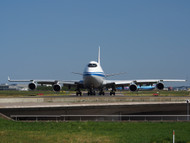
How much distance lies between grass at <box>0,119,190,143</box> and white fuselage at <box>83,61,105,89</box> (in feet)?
97.7

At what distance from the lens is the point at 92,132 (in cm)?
2342

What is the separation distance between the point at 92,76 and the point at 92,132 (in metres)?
33.7

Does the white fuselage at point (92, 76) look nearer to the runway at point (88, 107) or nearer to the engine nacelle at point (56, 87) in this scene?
the engine nacelle at point (56, 87)

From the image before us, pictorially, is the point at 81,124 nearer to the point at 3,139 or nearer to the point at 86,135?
the point at 86,135

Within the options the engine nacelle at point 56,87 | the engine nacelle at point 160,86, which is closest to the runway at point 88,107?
the engine nacelle at point 56,87

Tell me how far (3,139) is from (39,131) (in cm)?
364

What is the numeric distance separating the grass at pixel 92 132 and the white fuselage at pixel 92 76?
97.7 ft

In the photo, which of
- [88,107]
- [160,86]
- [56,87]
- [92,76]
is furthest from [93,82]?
[88,107]

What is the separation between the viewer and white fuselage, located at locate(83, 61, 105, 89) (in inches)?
2247

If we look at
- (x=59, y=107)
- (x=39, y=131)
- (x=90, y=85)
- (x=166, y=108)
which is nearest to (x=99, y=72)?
(x=90, y=85)

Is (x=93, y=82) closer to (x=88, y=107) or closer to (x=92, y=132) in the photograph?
(x=88, y=107)

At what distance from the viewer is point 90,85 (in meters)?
59.5

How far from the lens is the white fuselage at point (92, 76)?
57.1 metres

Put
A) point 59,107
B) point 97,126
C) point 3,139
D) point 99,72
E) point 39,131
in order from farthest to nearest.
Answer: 1. point 99,72
2. point 59,107
3. point 97,126
4. point 39,131
5. point 3,139
